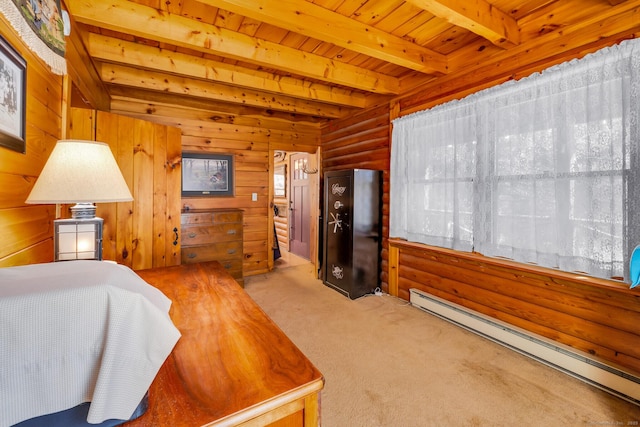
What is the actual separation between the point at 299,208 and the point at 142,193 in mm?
3494

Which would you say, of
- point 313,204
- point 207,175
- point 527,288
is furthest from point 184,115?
point 527,288

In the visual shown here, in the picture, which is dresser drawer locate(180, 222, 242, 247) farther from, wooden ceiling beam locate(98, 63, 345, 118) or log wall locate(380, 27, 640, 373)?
log wall locate(380, 27, 640, 373)

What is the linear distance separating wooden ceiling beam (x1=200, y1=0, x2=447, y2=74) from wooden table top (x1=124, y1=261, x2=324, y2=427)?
1767 mm

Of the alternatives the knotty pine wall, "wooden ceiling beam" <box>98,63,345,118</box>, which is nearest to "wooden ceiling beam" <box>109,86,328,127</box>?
"wooden ceiling beam" <box>98,63,345,118</box>

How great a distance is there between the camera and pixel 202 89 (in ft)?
11.1

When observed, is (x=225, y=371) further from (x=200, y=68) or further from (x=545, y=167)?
(x=200, y=68)

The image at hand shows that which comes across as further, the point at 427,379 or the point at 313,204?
the point at 313,204

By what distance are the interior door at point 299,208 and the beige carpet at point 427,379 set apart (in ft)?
8.54

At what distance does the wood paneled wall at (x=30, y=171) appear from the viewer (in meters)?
1.12

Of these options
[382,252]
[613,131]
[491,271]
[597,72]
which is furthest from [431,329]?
[597,72]

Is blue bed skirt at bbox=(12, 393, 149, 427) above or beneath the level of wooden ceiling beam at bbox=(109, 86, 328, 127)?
beneath

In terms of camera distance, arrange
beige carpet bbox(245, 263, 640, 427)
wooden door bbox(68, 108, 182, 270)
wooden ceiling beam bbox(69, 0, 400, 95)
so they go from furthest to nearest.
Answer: wooden door bbox(68, 108, 182, 270), wooden ceiling beam bbox(69, 0, 400, 95), beige carpet bbox(245, 263, 640, 427)

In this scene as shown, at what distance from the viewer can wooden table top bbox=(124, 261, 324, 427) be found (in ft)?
2.10

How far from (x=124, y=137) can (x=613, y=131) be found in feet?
11.1
